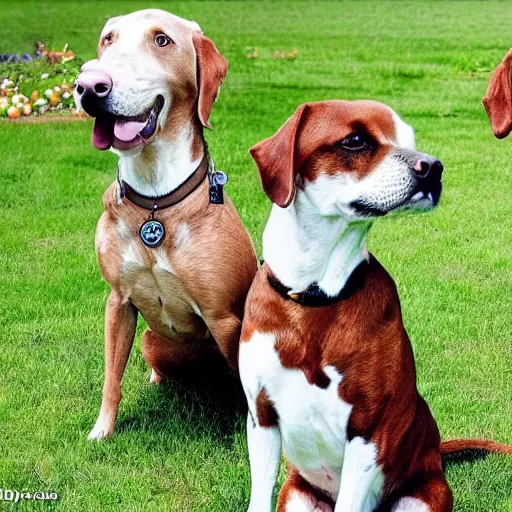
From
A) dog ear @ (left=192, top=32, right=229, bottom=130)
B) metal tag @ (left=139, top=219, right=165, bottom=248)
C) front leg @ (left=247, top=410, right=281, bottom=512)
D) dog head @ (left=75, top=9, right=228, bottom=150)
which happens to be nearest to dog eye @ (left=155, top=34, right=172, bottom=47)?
dog head @ (left=75, top=9, right=228, bottom=150)

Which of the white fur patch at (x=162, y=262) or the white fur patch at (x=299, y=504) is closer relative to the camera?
the white fur patch at (x=299, y=504)

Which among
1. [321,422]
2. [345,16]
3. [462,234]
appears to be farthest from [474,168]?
[345,16]

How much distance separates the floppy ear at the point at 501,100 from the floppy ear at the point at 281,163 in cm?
147

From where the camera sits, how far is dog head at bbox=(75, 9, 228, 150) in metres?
3.89

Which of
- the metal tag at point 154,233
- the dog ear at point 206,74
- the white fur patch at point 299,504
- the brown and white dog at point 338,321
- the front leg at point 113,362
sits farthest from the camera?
the front leg at point 113,362

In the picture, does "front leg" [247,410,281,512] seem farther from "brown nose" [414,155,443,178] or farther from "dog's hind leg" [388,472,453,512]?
"brown nose" [414,155,443,178]

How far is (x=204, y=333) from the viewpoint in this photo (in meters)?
4.64

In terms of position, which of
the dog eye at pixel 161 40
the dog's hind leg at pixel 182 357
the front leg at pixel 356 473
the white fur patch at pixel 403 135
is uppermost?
the white fur patch at pixel 403 135

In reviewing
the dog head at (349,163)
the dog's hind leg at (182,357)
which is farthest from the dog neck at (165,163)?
the dog head at (349,163)

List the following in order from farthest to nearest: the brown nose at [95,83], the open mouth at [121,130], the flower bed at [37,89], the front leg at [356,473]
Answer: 1. the flower bed at [37,89]
2. the open mouth at [121,130]
3. the brown nose at [95,83]
4. the front leg at [356,473]

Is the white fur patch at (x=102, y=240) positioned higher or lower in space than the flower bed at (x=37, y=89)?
higher

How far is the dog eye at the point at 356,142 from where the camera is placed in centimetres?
319

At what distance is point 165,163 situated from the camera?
427cm

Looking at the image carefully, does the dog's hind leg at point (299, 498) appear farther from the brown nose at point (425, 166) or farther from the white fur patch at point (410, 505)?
the brown nose at point (425, 166)
